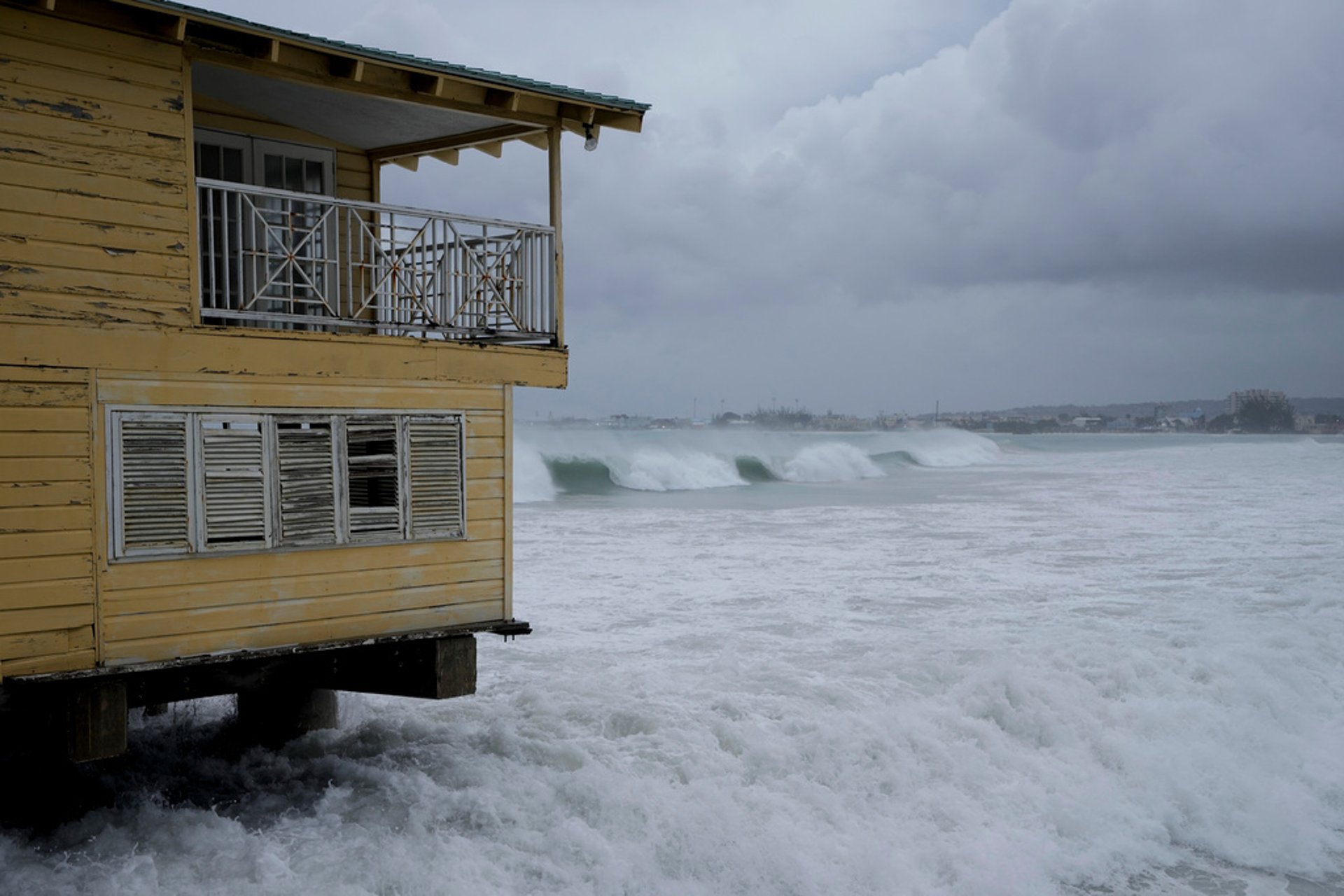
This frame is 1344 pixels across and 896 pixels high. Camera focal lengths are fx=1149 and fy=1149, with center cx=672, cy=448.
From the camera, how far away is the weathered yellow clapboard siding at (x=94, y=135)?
356 inches

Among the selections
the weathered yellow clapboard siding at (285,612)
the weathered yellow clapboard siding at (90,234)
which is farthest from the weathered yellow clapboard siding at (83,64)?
the weathered yellow clapboard siding at (285,612)

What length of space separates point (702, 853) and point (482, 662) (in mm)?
7584

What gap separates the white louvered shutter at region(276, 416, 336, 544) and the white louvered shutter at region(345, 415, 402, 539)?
0.64 feet

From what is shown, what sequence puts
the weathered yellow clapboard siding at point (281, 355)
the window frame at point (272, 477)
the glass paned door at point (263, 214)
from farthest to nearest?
the glass paned door at point (263, 214) → the window frame at point (272, 477) → the weathered yellow clapboard siding at point (281, 355)

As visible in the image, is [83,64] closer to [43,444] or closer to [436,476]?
[43,444]

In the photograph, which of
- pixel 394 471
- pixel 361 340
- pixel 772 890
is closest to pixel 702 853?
pixel 772 890

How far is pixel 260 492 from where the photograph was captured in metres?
10.2

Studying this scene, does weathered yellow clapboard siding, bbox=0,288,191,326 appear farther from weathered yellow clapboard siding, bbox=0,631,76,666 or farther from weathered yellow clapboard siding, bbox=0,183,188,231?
weathered yellow clapboard siding, bbox=0,631,76,666

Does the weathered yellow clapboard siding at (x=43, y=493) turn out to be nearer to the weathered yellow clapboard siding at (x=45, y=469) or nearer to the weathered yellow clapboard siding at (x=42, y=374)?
the weathered yellow clapboard siding at (x=45, y=469)

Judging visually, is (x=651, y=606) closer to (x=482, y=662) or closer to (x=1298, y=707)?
(x=482, y=662)

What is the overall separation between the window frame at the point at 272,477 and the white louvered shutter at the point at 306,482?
2cm

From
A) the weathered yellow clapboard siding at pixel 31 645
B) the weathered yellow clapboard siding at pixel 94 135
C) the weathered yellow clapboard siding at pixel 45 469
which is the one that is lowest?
the weathered yellow clapboard siding at pixel 31 645

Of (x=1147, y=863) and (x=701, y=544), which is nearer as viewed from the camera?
(x=1147, y=863)

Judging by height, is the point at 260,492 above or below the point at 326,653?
above
